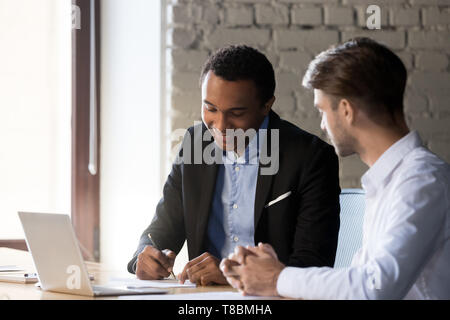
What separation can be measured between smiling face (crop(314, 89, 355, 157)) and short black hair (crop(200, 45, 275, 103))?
474mm

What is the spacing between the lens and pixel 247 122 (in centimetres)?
186

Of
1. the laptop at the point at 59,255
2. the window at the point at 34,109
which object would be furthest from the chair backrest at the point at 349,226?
the window at the point at 34,109

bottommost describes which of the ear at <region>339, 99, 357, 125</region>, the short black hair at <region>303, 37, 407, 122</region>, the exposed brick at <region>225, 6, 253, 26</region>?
the ear at <region>339, 99, 357, 125</region>

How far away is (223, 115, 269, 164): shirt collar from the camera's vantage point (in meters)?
1.96

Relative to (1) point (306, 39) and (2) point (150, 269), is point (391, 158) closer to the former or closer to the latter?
(2) point (150, 269)

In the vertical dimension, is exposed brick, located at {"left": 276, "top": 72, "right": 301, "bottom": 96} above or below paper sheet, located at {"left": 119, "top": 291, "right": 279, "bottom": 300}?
above

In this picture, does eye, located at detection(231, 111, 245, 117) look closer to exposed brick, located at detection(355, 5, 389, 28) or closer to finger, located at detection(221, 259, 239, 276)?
finger, located at detection(221, 259, 239, 276)

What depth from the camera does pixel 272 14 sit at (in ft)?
9.21

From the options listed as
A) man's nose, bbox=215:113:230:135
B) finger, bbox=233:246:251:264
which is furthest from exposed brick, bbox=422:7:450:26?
finger, bbox=233:246:251:264

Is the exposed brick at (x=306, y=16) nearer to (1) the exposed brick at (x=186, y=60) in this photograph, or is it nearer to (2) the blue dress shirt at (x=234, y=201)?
(1) the exposed brick at (x=186, y=60)

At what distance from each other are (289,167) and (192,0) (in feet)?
3.59

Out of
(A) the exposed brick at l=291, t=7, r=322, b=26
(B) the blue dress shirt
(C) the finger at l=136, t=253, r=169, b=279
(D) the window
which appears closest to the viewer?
(C) the finger at l=136, t=253, r=169, b=279

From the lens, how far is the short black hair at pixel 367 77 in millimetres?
1366

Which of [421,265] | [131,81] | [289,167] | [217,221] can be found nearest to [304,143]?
[289,167]
